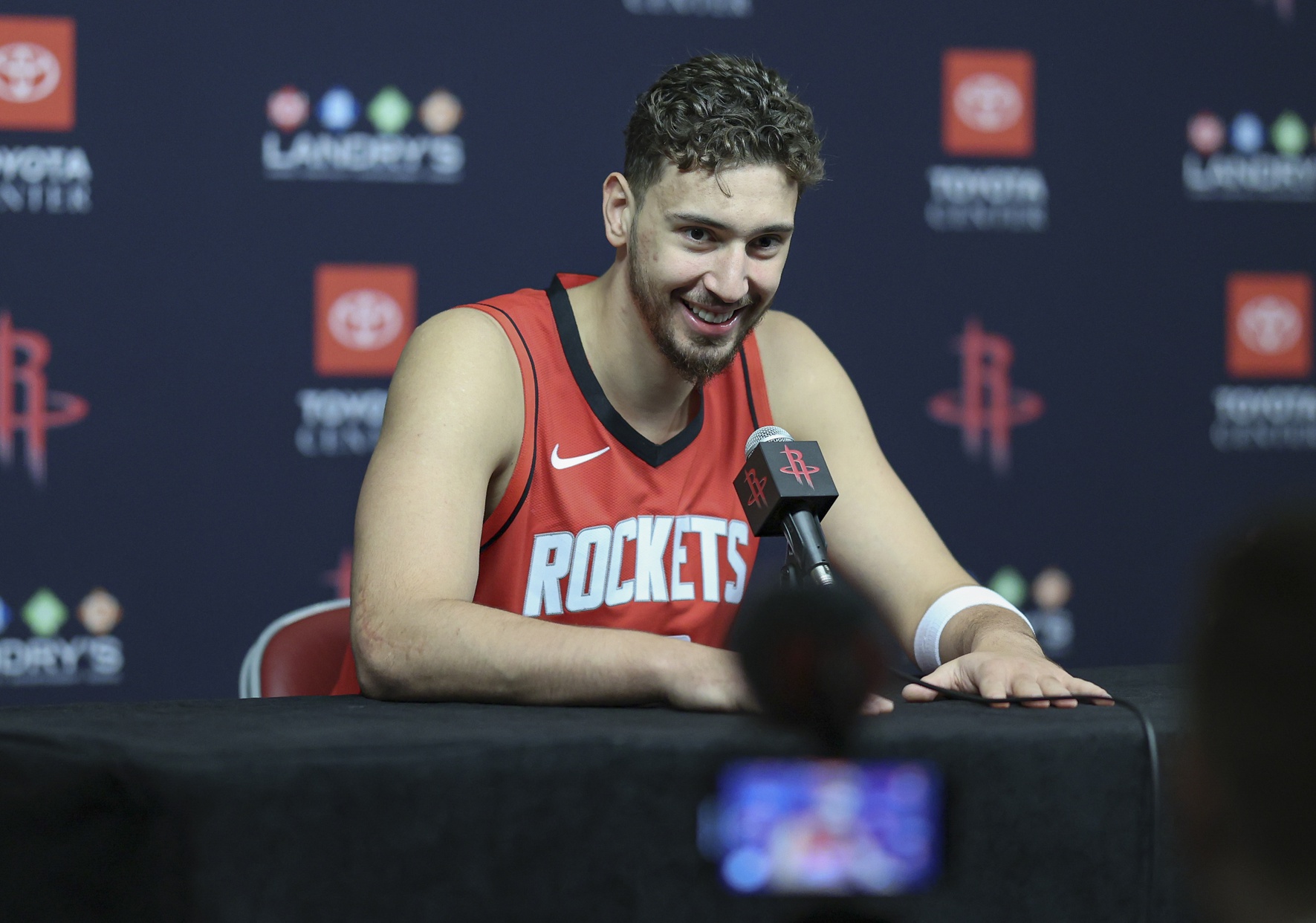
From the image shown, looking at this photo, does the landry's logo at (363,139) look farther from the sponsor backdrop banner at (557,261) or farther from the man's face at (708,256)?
the man's face at (708,256)

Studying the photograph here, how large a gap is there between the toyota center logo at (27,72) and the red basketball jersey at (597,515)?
3.74ft

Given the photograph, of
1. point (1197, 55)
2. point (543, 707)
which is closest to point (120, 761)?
point (543, 707)

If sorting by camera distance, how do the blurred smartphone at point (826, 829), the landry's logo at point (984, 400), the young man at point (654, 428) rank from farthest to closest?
the landry's logo at point (984, 400), the young man at point (654, 428), the blurred smartphone at point (826, 829)

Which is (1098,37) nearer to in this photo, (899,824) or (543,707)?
(543,707)

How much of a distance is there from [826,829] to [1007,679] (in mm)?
493

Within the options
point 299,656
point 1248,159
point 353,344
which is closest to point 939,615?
point 299,656

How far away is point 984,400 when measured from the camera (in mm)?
2521

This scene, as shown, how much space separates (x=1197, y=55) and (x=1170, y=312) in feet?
1.82

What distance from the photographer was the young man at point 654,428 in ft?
4.36

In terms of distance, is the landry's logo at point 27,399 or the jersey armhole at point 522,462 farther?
the landry's logo at point 27,399

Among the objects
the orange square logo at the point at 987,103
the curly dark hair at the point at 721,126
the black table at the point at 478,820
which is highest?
the orange square logo at the point at 987,103

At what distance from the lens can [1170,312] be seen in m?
2.61

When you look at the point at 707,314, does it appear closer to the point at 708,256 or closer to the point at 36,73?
the point at 708,256

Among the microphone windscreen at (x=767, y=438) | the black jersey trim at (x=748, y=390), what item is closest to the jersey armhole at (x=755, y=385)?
the black jersey trim at (x=748, y=390)
